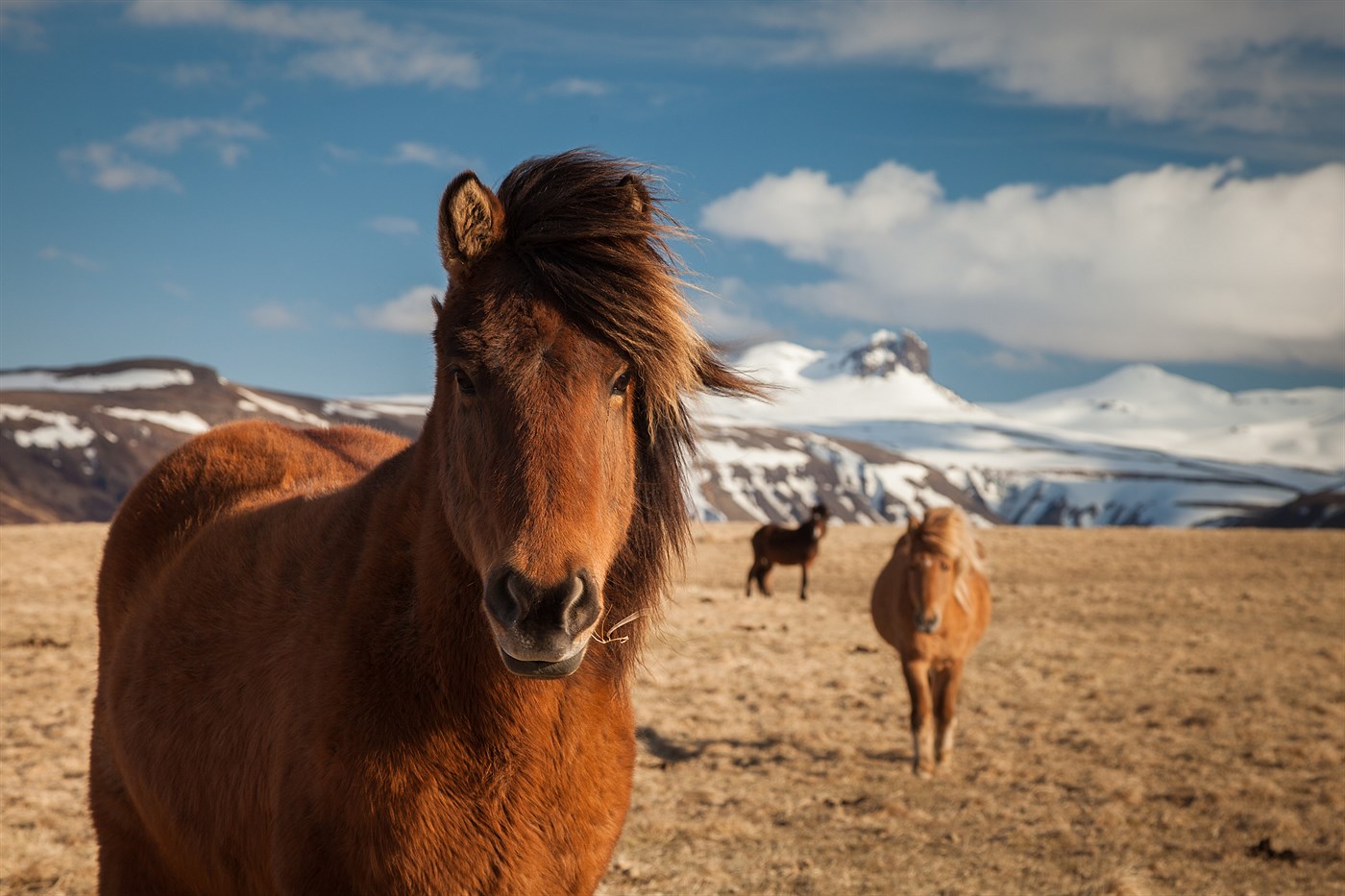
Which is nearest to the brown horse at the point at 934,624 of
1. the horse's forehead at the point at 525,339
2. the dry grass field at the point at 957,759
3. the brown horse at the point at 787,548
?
the dry grass field at the point at 957,759

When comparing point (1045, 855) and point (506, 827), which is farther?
point (1045, 855)

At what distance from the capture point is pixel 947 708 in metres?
9.36

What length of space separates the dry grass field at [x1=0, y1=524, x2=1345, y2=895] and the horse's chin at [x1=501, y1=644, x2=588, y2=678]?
790mm

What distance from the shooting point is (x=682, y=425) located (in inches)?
113

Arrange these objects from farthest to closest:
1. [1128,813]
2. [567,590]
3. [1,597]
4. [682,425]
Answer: [1,597]
[1128,813]
[682,425]
[567,590]

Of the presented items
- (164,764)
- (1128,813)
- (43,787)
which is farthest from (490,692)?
(1128,813)

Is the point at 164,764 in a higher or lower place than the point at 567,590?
lower

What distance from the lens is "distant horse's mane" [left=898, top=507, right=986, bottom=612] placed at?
9508 millimetres

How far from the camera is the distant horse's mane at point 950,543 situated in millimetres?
9508

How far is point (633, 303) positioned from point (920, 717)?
25.0 feet

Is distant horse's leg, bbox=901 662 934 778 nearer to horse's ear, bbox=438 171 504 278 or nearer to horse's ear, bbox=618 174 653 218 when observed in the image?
horse's ear, bbox=618 174 653 218

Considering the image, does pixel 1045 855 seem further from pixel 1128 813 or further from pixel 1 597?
pixel 1 597

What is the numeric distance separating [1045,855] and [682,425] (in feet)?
18.8

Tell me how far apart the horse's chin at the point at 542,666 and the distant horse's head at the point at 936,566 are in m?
7.18
